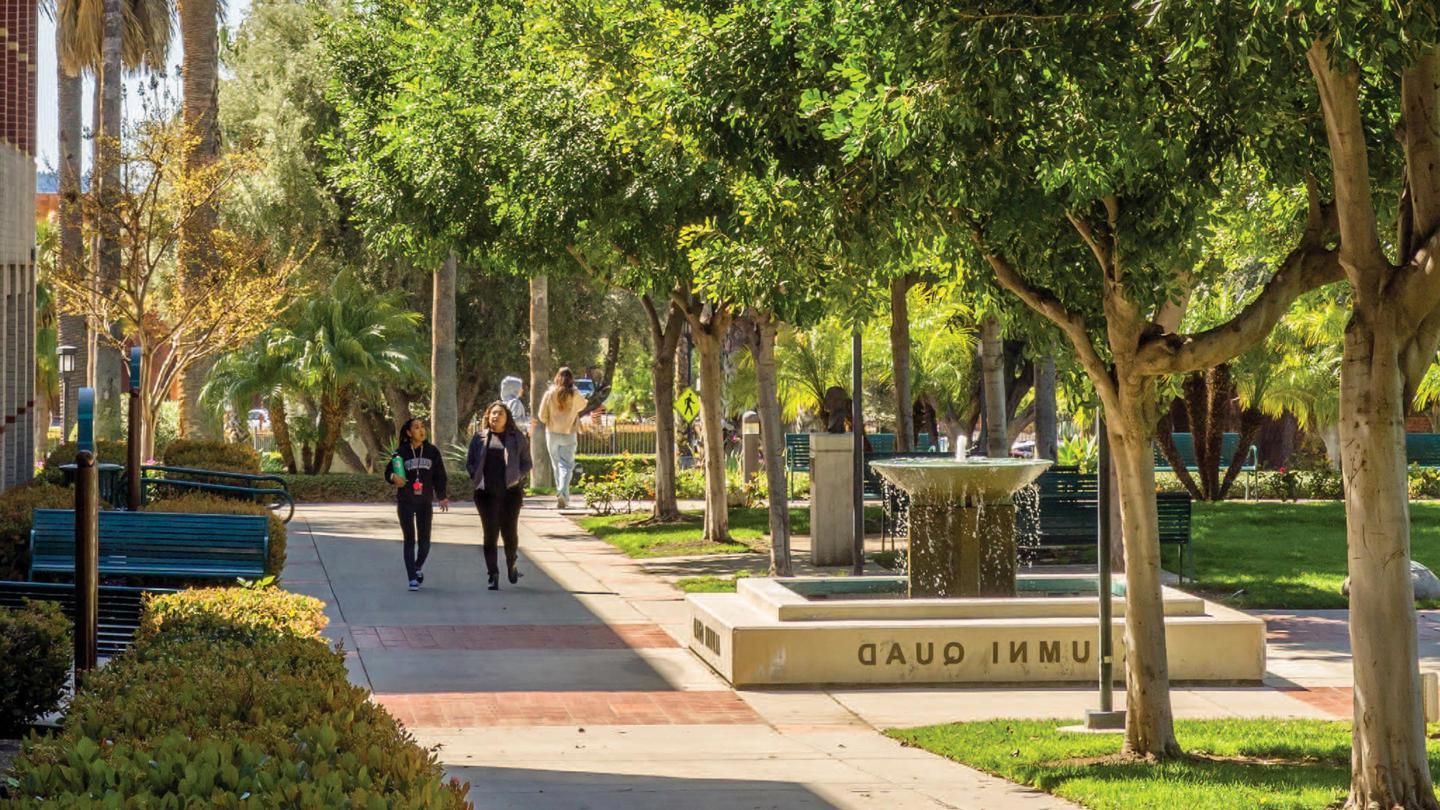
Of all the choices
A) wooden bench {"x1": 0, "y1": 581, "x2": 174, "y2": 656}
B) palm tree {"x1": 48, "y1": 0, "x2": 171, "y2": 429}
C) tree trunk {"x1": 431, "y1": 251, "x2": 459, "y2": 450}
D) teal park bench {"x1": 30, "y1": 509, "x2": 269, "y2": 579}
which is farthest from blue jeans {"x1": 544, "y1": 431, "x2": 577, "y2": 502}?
wooden bench {"x1": 0, "y1": 581, "x2": 174, "y2": 656}

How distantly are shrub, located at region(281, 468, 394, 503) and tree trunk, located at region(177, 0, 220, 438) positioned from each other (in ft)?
8.59

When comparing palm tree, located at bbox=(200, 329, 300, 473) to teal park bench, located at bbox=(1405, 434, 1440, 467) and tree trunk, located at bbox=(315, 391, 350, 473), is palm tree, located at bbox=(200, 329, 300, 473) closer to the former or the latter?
tree trunk, located at bbox=(315, 391, 350, 473)

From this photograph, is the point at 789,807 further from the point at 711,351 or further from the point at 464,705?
the point at 711,351

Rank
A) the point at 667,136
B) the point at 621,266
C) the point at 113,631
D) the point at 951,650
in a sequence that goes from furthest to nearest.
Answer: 1. the point at 621,266
2. the point at 667,136
3. the point at 951,650
4. the point at 113,631

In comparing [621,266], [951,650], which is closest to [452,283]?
[621,266]

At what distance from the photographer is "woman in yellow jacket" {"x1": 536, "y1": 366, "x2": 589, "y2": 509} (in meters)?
26.1

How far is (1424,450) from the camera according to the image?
104 feet

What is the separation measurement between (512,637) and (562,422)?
12.8 metres

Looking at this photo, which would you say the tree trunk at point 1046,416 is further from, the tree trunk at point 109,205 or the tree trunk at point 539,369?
the tree trunk at point 109,205

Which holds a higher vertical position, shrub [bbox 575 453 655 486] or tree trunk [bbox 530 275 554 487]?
tree trunk [bbox 530 275 554 487]

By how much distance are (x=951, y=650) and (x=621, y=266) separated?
9459 mm

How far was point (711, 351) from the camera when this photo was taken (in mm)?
21219

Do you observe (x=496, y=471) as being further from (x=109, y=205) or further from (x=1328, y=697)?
(x=109, y=205)

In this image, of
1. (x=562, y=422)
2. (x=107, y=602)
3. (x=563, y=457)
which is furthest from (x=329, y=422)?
(x=107, y=602)
